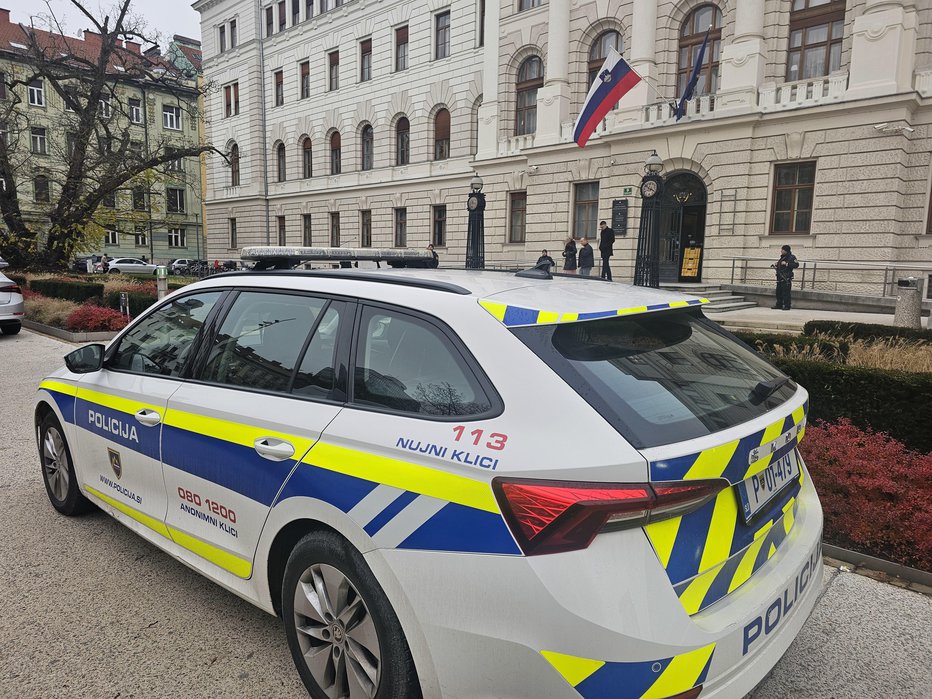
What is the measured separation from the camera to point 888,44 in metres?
19.0

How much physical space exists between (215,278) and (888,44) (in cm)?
2248

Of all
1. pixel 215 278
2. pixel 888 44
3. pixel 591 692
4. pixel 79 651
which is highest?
pixel 888 44

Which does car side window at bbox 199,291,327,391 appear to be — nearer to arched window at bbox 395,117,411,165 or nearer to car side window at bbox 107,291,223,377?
car side window at bbox 107,291,223,377

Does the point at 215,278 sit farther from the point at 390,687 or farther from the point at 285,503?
the point at 390,687

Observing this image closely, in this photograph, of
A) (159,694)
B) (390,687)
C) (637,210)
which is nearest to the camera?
(390,687)

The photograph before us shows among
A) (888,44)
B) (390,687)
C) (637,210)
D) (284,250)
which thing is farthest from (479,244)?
(390,687)

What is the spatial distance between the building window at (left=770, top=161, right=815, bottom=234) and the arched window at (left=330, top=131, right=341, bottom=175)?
26.8m

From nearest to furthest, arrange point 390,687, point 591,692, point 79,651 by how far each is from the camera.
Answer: point 591,692, point 390,687, point 79,651

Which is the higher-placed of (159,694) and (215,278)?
(215,278)

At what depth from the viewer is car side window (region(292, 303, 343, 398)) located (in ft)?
8.08

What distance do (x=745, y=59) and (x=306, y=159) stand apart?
29.1 metres

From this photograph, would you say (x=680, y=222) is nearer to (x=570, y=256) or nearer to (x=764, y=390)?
(x=570, y=256)

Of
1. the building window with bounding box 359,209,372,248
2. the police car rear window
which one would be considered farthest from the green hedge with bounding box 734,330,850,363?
the building window with bounding box 359,209,372,248

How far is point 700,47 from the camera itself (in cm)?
2322
